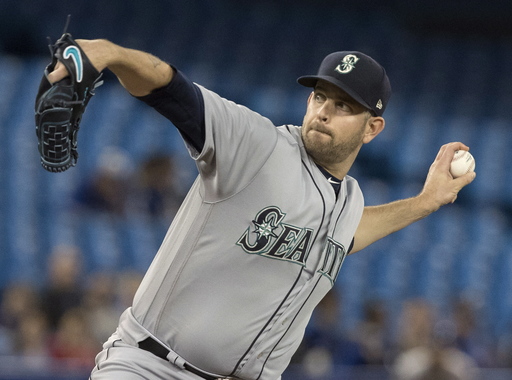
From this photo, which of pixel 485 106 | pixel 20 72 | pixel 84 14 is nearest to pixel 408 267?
pixel 485 106

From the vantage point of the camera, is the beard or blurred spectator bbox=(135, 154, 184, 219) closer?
the beard

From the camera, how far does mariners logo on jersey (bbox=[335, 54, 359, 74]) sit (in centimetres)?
299

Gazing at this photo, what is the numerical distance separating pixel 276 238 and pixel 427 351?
303 cm

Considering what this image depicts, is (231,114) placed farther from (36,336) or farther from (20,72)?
(20,72)

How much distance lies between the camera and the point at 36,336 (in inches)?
223

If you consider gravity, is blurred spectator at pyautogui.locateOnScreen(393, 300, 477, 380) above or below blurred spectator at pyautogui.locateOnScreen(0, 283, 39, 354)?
above

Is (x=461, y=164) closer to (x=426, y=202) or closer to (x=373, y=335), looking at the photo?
(x=426, y=202)

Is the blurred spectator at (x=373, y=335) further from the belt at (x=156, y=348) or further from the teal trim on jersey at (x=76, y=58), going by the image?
the teal trim on jersey at (x=76, y=58)

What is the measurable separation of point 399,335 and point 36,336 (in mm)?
2937

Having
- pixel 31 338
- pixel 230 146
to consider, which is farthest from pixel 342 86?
pixel 31 338

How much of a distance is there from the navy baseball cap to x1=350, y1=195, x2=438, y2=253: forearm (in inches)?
23.8

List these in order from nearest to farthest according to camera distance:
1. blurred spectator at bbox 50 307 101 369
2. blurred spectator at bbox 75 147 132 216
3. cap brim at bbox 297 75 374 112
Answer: cap brim at bbox 297 75 374 112, blurred spectator at bbox 50 307 101 369, blurred spectator at bbox 75 147 132 216

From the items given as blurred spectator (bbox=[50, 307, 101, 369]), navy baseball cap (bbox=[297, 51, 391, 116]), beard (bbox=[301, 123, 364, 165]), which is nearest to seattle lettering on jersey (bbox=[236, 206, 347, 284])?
beard (bbox=[301, 123, 364, 165])

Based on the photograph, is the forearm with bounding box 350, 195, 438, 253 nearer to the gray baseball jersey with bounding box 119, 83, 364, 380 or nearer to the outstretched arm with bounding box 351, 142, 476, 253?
the outstretched arm with bounding box 351, 142, 476, 253
